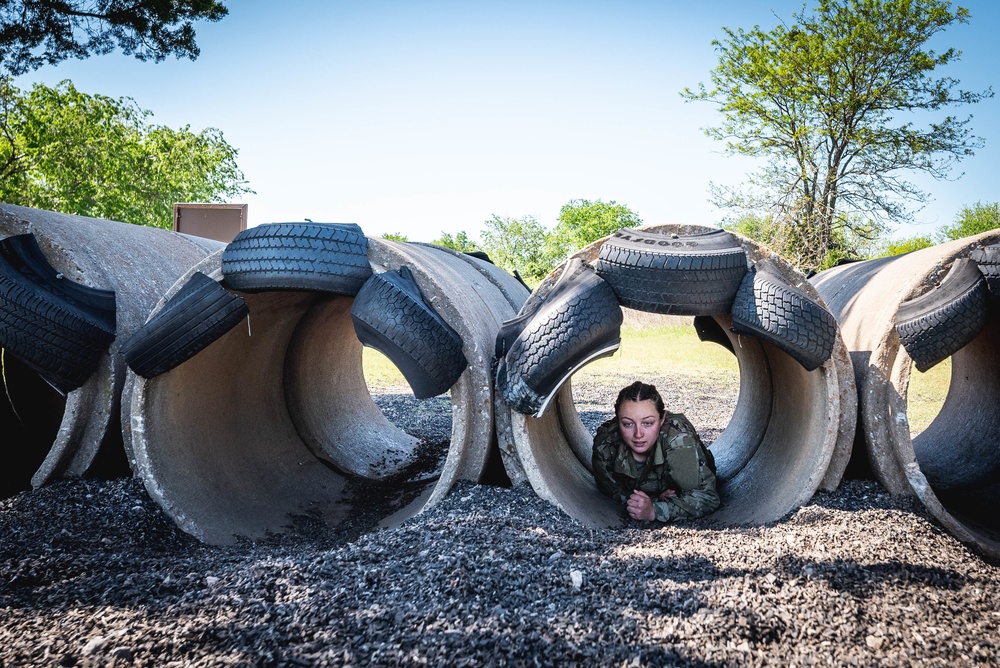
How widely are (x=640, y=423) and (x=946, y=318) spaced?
173cm

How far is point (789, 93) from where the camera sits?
18875mm

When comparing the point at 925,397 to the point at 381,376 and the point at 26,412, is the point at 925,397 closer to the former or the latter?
the point at 381,376

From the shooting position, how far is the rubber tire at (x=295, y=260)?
3502mm

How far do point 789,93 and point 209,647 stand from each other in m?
20.4

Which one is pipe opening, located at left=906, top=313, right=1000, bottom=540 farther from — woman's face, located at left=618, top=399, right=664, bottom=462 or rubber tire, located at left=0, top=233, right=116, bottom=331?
rubber tire, located at left=0, top=233, right=116, bottom=331

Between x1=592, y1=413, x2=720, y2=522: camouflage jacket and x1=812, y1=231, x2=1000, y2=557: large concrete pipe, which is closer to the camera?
x1=812, y1=231, x2=1000, y2=557: large concrete pipe

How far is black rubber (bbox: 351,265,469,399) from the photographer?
334 cm

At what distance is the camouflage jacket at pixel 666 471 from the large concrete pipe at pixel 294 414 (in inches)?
42.5

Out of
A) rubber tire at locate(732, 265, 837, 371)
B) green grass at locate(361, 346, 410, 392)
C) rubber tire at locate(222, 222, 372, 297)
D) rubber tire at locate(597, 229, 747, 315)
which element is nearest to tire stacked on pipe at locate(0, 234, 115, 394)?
rubber tire at locate(222, 222, 372, 297)

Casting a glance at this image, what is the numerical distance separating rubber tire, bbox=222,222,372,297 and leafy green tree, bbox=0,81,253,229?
18.2m

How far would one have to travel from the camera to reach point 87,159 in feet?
64.2

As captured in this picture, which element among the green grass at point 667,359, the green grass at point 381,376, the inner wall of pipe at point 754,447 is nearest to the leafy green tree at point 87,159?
the green grass at point 381,376

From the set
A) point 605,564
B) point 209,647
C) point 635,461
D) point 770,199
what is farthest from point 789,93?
point 209,647

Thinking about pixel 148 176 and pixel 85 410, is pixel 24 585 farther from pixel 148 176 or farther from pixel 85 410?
pixel 148 176
